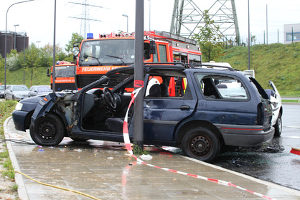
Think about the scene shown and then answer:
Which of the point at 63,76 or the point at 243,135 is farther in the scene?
the point at 63,76

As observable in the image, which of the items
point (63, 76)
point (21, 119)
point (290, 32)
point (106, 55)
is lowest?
point (21, 119)

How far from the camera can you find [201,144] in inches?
321

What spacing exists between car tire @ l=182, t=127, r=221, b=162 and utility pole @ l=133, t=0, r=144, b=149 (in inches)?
32.8

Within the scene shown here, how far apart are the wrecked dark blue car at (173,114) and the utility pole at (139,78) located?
17cm

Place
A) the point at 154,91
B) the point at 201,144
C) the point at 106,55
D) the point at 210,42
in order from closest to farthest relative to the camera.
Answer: the point at 201,144 < the point at 154,91 < the point at 106,55 < the point at 210,42

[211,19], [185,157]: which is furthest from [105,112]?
[211,19]

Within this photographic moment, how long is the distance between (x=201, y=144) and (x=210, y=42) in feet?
83.9

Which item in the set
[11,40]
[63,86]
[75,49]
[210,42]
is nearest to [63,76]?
[63,86]

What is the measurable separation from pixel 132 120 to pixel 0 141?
3197mm

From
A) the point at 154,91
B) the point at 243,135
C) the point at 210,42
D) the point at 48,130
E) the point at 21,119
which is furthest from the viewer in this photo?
the point at 210,42

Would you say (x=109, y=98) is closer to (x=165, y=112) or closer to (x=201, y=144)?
(x=165, y=112)

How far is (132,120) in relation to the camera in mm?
8531

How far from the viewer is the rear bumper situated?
7809 mm

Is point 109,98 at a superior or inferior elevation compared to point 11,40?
inferior
